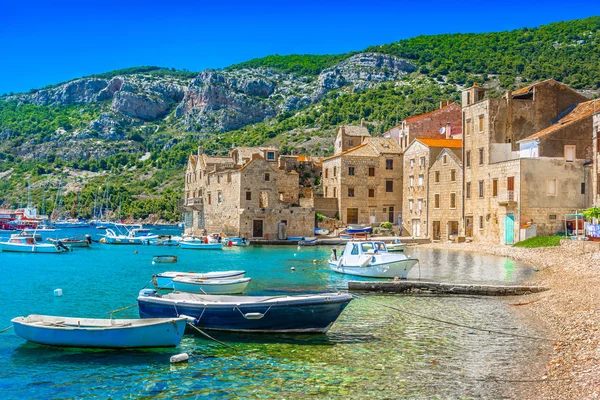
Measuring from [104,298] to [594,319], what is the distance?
18.5 m

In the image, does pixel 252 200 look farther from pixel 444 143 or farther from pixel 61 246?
pixel 444 143

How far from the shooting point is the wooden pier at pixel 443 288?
24.6 metres

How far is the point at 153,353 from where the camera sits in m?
15.4

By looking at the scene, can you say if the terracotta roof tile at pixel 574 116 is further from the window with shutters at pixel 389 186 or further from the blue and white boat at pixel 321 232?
the blue and white boat at pixel 321 232

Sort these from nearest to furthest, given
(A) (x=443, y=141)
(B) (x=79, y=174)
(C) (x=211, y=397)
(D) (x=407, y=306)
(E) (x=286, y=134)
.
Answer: (C) (x=211, y=397) → (D) (x=407, y=306) → (A) (x=443, y=141) → (E) (x=286, y=134) → (B) (x=79, y=174)

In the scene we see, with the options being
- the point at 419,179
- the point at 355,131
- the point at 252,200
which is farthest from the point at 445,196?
the point at 355,131

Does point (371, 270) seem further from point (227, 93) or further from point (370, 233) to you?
point (227, 93)

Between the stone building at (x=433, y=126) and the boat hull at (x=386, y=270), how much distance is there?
3583cm

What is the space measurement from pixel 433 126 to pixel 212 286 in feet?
159

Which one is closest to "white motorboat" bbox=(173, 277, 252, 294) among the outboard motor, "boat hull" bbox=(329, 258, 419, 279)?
"boat hull" bbox=(329, 258, 419, 279)

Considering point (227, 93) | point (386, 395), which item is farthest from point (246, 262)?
point (227, 93)

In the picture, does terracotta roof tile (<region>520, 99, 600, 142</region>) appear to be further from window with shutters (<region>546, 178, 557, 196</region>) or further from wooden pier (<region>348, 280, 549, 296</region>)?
wooden pier (<region>348, 280, 549, 296</region>)

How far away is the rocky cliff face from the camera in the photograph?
517 feet

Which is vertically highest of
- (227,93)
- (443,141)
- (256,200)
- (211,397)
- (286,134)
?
(227,93)
